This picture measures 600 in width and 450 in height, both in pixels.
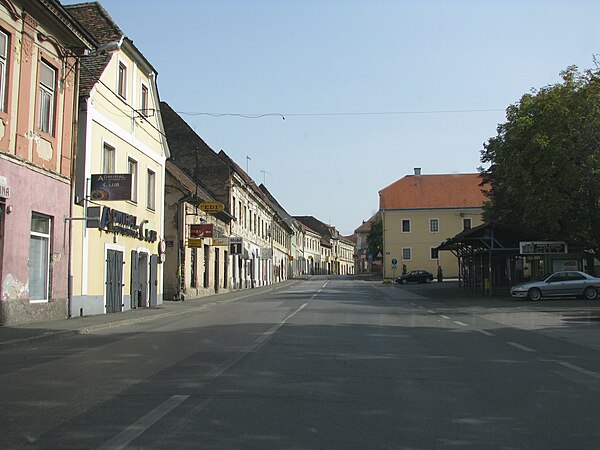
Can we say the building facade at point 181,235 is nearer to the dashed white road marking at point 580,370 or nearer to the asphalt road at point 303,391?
the asphalt road at point 303,391

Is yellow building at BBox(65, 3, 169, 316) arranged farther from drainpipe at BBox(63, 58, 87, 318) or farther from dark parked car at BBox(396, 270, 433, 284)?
dark parked car at BBox(396, 270, 433, 284)

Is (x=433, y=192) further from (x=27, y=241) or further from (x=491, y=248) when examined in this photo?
(x=27, y=241)

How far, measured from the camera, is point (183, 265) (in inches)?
1249

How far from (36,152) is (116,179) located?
9.30ft

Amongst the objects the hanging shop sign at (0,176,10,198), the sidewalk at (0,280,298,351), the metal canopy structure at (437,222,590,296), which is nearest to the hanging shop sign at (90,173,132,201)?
the sidewalk at (0,280,298,351)

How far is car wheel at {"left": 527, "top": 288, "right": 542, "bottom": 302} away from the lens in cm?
2984

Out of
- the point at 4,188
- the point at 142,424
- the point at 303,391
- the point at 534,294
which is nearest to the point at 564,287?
the point at 534,294

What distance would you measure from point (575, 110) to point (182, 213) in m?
20.0

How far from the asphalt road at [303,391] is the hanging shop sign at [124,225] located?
712cm

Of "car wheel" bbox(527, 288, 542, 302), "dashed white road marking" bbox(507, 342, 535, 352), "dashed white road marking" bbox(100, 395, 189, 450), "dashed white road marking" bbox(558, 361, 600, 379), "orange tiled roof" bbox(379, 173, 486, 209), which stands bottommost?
"dashed white road marking" bbox(558, 361, 600, 379)

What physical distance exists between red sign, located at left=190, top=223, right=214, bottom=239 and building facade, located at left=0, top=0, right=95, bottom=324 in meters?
13.0

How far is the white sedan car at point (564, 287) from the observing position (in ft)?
97.0

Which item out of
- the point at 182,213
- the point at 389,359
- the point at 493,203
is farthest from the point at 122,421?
the point at 493,203

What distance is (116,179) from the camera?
63.5 ft
